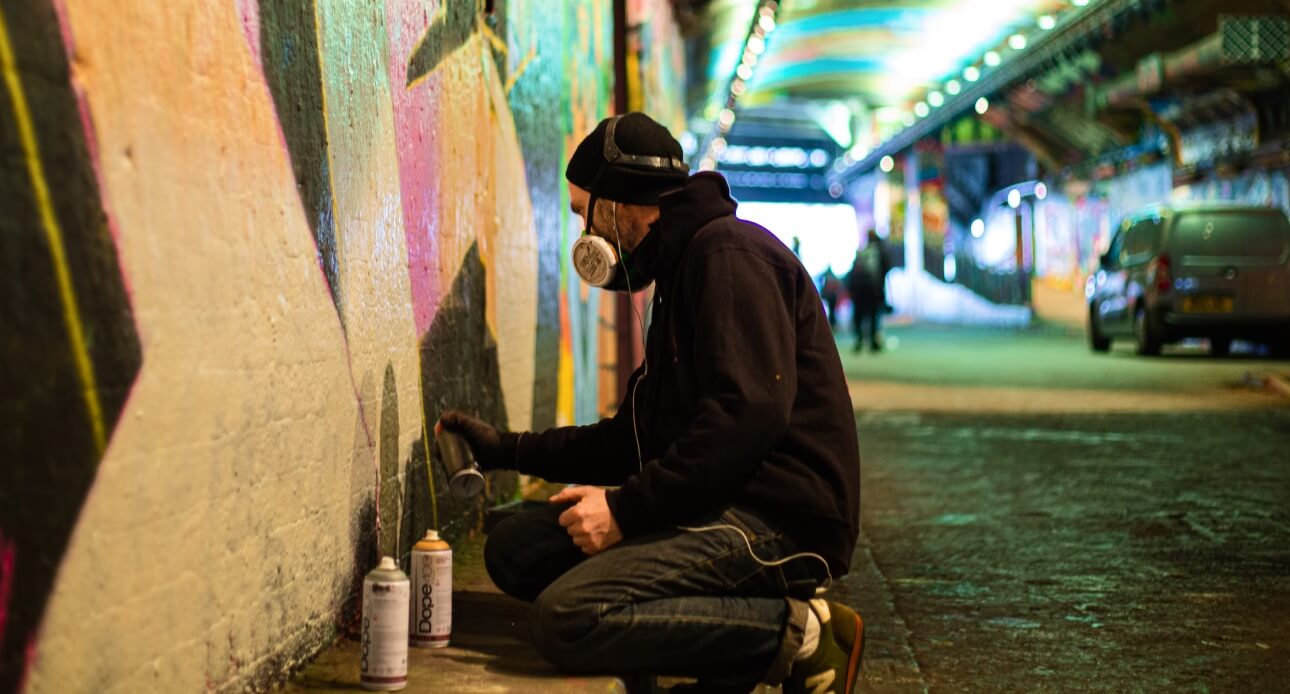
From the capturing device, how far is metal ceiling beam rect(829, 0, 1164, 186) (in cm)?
2238

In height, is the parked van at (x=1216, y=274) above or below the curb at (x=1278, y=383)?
above

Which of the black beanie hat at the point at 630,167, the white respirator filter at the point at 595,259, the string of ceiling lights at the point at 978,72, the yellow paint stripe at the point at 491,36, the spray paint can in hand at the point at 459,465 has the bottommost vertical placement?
the spray paint can in hand at the point at 459,465

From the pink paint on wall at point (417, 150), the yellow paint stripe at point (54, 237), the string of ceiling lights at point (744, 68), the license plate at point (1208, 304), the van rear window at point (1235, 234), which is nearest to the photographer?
the yellow paint stripe at point (54, 237)

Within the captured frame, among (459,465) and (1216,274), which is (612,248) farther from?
(1216,274)

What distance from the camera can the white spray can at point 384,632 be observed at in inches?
141

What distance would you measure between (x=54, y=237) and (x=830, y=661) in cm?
215

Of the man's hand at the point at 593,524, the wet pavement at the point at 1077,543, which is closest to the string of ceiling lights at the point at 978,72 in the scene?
the wet pavement at the point at 1077,543

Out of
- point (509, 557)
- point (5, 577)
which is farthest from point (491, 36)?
point (5, 577)

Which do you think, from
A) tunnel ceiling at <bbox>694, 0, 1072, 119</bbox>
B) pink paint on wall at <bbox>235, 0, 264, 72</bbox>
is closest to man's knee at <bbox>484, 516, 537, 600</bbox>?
pink paint on wall at <bbox>235, 0, 264, 72</bbox>

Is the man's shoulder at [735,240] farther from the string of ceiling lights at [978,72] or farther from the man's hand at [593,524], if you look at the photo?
the string of ceiling lights at [978,72]

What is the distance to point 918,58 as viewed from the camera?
33.6 meters

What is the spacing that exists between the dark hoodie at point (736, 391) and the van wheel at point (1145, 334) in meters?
16.3

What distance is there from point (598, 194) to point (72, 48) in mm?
1639

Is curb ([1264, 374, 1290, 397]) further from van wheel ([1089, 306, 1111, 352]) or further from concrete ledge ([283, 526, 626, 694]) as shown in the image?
concrete ledge ([283, 526, 626, 694])
